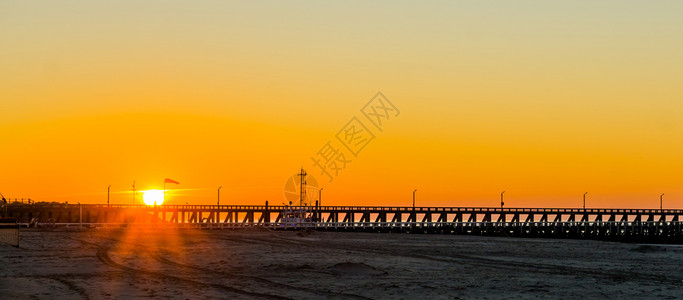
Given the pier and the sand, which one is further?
the pier

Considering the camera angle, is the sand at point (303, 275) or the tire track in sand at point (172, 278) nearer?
the tire track in sand at point (172, 278)

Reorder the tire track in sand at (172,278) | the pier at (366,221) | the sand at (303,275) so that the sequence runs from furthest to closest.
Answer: the pier at (366,221) → the sand at (303,275) → the tire track in sand at (172,278)

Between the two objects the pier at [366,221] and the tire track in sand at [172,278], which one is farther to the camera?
the pier at [366,221]

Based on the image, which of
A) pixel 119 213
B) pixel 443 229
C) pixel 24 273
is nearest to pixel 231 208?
Result: pixel 119 213

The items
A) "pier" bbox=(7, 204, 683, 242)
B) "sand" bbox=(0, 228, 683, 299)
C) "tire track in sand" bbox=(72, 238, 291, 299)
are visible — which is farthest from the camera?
"pier" bbox=(7, 204, 683, 242)

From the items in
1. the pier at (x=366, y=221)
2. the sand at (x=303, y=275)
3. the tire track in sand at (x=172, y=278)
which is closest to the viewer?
the tire track in sand at (x=172, y=278)

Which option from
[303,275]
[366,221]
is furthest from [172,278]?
[366,221]

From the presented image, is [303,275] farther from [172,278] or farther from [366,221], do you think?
[366,221]

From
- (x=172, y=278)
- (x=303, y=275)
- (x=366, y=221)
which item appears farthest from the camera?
(x=366, y=221)

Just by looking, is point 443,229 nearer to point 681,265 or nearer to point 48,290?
point 681,265

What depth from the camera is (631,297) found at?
101ft

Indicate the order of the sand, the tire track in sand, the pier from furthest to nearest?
1. the pier
2. the sand
3. the tire track in sand

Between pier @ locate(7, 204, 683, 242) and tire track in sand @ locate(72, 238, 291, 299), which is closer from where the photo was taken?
tire track in sand @ locate(72, 238, 291, 299)

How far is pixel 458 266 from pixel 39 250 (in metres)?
22.9
